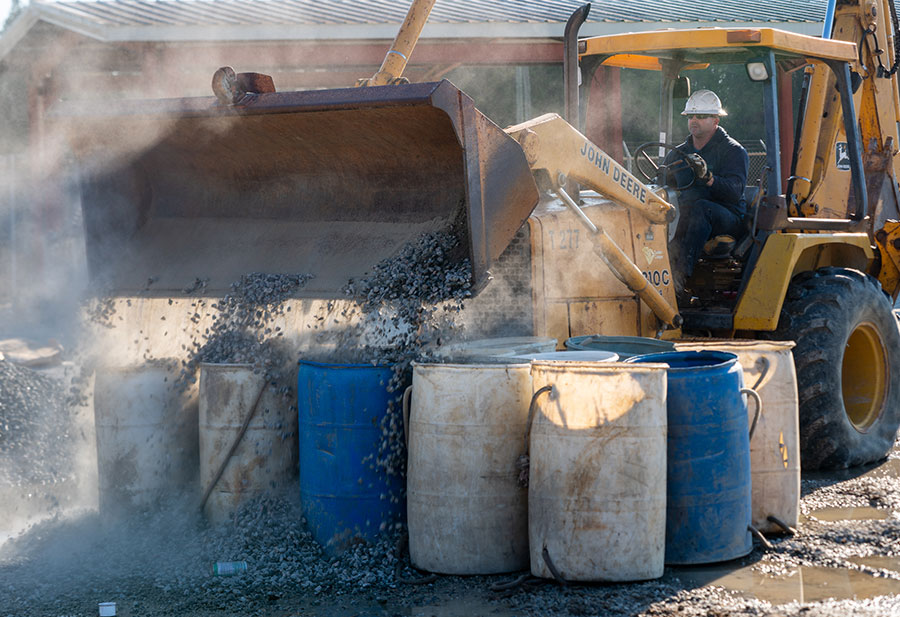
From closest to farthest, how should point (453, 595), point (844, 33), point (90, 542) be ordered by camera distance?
point (453, 595), point (90, 542), point (844, 33)

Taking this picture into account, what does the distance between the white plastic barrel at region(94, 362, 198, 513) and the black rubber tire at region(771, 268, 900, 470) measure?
3.35m

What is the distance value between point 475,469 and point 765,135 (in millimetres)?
2936

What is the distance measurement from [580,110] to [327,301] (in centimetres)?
219

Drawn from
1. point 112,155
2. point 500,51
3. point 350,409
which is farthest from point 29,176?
point 350,409

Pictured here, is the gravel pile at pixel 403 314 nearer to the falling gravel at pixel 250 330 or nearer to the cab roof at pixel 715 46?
the falling gravel at pixel 250 330

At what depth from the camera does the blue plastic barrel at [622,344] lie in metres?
5.17

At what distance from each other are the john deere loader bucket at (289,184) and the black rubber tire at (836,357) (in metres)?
2.12

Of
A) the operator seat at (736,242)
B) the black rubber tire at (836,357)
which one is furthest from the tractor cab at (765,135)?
the black rubber tire at (836,357)

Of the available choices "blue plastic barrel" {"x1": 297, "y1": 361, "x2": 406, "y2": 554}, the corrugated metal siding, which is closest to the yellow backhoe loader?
"blue plastic barrel" {"x1": 297, "y1": 361, "x2": 406, "y2": 554}

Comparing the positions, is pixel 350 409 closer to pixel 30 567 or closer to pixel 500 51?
pixel 30 567

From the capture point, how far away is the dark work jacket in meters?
6.31

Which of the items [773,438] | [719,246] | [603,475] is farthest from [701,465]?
[719,246]

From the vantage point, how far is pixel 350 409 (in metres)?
4.63

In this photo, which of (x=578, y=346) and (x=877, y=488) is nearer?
(x=578, y=346)
